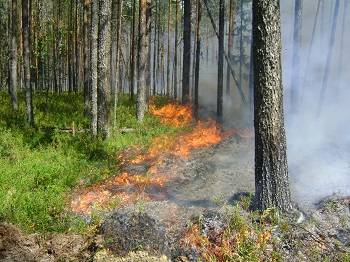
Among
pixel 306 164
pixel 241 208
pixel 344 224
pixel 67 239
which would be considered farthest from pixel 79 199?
pixel 306 164

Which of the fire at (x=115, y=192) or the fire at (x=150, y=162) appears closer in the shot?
the fire at (x=115, y=192)

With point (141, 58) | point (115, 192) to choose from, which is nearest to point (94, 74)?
point (141, 58)

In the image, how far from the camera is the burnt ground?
4543 mm

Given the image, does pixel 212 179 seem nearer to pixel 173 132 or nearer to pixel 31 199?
pixel 31 199

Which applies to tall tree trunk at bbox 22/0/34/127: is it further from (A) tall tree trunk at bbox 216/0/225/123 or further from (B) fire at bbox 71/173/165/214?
(A) tall tree trunk at bbox 216/0/225/123

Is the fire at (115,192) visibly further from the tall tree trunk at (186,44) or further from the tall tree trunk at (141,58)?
the tall tree trunk at (186,44)

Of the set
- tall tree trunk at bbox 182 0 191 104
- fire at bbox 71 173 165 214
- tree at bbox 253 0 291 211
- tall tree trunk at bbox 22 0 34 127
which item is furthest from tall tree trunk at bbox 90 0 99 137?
tree at bbox 253 0 291 211

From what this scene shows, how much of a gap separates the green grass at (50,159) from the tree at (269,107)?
3932 millimetres

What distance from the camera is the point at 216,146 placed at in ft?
40.7

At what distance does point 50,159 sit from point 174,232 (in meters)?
5.91

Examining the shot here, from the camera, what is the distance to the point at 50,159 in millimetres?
9641

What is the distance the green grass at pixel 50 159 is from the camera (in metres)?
6.16

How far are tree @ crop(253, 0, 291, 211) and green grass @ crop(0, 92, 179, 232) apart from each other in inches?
155

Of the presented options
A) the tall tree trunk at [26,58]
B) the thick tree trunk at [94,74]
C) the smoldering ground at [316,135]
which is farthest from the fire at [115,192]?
the tall tree trunk at [26,58]
